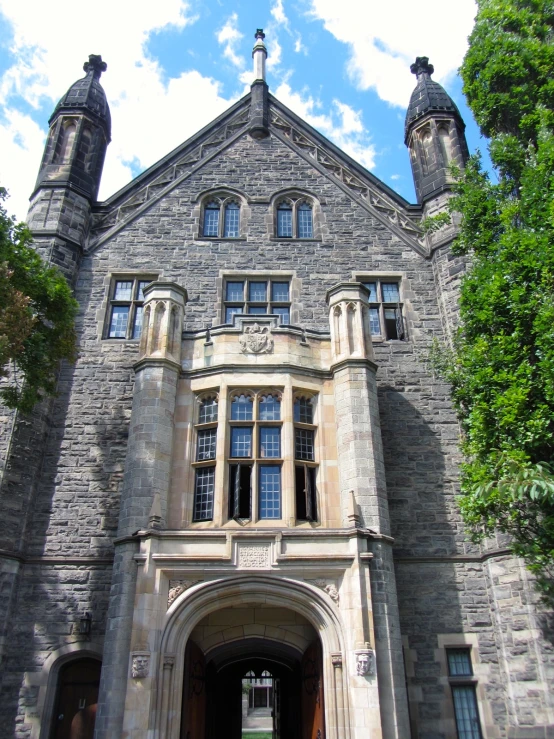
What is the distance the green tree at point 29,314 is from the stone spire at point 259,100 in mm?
9082

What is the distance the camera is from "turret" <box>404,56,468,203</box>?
59.7 feet

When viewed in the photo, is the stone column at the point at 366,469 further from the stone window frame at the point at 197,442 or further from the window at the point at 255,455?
the stone window frame at the point at 197,442

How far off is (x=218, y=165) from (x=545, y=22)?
9.93 m

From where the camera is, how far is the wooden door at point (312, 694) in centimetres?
1085

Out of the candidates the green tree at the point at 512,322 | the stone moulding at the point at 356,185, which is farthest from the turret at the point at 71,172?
the green tree at the point at 512,322

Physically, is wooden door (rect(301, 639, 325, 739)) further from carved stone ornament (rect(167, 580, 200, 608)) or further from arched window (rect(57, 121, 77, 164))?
arched window (rect(57, 121, 77, 164))

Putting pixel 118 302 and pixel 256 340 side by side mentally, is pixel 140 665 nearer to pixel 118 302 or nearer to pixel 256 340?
pixel 256 340

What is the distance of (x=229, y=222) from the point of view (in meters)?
18.1

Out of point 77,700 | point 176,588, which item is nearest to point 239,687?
point 77,700

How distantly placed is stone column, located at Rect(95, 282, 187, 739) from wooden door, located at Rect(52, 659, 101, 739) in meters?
2.18

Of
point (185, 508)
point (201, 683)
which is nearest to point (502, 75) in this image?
point (185, 508)

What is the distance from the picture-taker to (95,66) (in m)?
20.0

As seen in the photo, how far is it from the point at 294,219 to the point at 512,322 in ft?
26.9

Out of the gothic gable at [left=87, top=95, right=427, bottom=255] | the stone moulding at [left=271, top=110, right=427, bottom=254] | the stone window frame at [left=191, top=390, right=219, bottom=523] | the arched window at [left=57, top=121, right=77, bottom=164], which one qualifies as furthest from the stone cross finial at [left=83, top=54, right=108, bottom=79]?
the stone window frame at [left=191, top=390, right=219, bottom=523]
